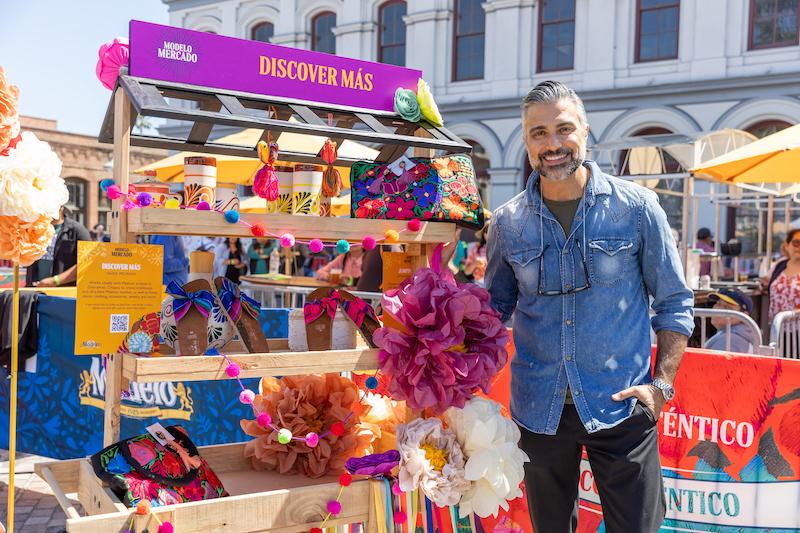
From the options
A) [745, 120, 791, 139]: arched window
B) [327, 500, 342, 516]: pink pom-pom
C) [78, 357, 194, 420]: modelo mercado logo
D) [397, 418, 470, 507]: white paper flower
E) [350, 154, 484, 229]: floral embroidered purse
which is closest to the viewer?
[397, 418, 470, 507]: white paper flower

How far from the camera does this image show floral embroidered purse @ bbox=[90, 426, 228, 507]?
2.34 m

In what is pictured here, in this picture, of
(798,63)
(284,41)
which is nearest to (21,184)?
(798,63)

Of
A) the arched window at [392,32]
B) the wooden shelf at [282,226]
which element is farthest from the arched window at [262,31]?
the wooden shelf at [282,226]

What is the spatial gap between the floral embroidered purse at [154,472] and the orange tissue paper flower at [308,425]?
0.36 metres

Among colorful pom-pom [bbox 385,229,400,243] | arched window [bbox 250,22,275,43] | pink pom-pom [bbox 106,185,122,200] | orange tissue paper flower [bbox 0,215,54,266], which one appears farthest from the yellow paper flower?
arched window [bbox 250,22,275,43]

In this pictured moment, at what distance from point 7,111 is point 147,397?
3014 mm

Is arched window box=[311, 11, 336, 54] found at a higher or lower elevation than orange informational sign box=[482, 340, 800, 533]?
higher

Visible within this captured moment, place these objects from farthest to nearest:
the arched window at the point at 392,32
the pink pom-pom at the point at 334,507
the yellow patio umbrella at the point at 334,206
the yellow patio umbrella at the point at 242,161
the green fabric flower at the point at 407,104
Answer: the arched window at the point at 392,32, the yellow patio umbrella at the point at 334,206, the yellow patio umbrella at the point at 242,161, the green fabric flower at the point at 407,104, the pink pom-pom at the point at 334,507

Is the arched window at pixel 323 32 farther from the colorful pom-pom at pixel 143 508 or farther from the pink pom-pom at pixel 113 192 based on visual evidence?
the colorful pom-pom at pixel 143 508

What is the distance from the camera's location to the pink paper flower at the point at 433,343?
2.39 metres

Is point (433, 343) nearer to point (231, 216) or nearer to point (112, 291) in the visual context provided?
point (231, 216)

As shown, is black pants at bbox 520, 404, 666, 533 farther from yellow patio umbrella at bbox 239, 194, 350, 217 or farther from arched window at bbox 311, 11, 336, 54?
arched window at bbox 311, 11, 336, 54

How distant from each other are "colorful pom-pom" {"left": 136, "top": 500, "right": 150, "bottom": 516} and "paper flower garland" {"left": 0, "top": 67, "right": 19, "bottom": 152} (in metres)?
1.31

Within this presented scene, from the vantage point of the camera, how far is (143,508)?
2121 millimetres
